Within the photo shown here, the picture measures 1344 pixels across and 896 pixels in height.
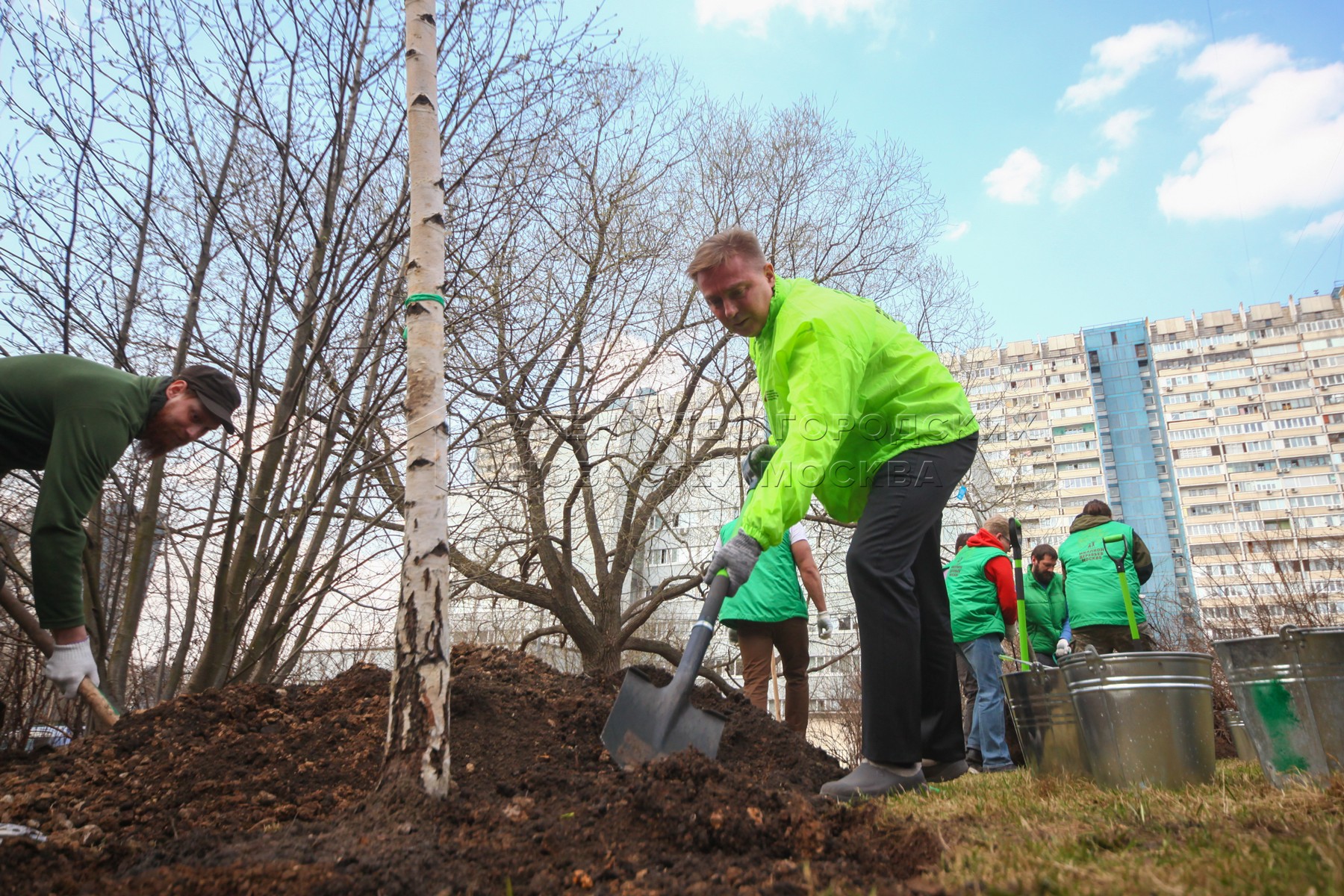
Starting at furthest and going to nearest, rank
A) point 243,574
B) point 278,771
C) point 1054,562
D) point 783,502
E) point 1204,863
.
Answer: point 1054,562
point 243,574
point 278,771
point 783,502
point 1204,863

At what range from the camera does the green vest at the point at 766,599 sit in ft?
15.3

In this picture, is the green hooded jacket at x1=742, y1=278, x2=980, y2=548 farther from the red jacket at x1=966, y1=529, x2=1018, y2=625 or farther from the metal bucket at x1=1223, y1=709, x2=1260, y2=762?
the red jacket at x1=966, y1=529, x2=1018, y2=625

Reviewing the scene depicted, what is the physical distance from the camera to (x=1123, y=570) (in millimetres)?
4941

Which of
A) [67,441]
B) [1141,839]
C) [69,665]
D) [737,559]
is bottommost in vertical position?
[1141,839]

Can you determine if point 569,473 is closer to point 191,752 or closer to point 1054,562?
point 1054,562

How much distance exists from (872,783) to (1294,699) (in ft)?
4.22

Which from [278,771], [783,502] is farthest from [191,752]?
[783,502]

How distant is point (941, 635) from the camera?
2.88m

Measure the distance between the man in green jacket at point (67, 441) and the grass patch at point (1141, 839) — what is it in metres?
2.50

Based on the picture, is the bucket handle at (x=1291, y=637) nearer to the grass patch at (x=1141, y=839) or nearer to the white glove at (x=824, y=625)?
the grass patch at (x=1141, y=839)

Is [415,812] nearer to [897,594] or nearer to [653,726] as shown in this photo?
[653,726]

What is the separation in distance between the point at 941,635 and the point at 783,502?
91 cm

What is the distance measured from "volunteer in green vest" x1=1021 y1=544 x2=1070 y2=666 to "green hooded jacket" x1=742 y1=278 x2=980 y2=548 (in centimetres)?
385

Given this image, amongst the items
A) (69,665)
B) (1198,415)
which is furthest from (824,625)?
(1198,415)
